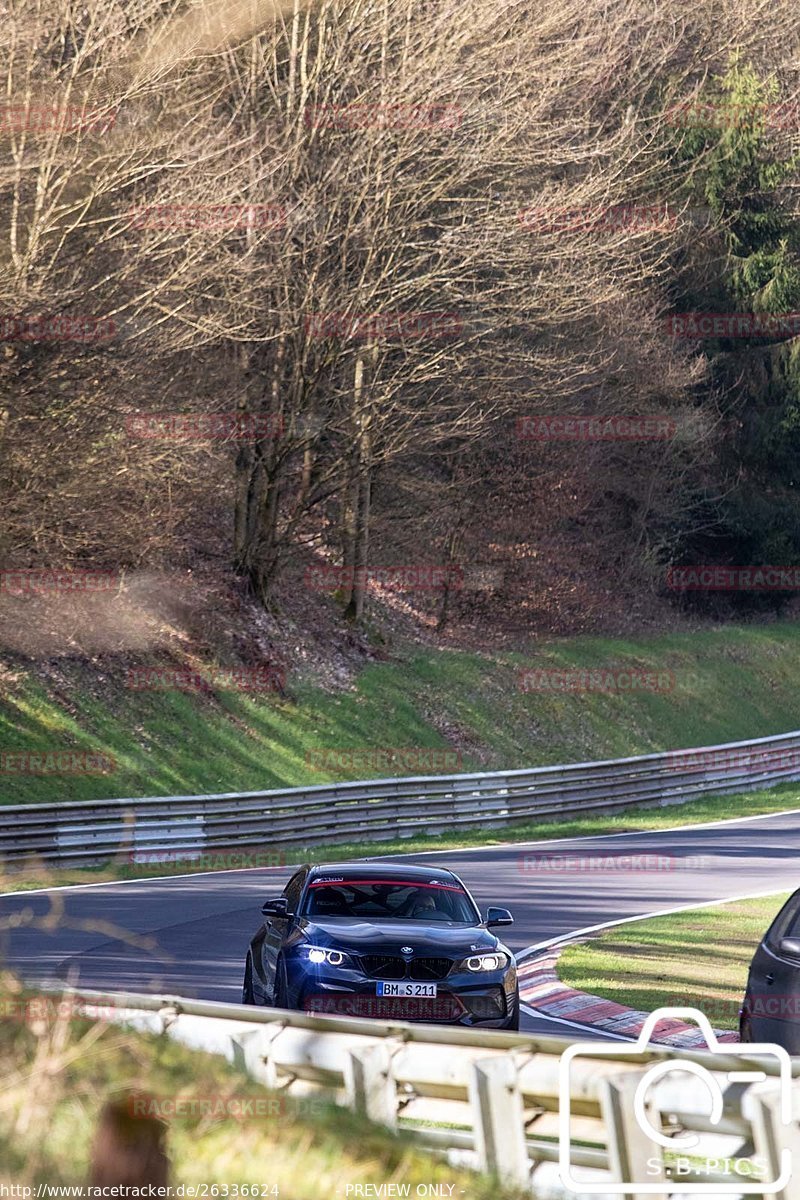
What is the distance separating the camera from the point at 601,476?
46594mm

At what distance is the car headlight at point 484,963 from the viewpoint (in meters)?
10.5

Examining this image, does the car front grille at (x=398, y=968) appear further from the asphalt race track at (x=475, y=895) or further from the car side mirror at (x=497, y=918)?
the asphalt race track at (x=475, y=895)

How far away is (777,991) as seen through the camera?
8.72 m

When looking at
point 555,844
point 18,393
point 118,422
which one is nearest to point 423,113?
point 118,422

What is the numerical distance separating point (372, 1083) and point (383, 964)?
4320mm

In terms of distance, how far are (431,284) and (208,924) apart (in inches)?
710

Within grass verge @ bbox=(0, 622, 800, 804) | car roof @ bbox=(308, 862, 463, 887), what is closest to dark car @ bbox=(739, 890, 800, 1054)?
A: car roof @ bbox=(308, 862, 463, 887)

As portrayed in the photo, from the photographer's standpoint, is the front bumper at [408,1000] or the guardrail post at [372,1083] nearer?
the guardrail post at [372,1083]

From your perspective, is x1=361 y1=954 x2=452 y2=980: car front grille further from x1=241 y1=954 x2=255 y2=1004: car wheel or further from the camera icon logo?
the camera icon logo

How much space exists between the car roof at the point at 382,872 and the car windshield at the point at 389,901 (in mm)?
43

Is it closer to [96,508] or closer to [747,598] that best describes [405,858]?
[96,508]

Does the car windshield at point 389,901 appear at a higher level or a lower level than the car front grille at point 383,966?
higher

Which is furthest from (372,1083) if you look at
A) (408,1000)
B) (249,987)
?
(249,987)

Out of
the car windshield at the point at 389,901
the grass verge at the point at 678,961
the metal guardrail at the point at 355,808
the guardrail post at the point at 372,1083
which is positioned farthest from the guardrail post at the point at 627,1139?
the metal guardrail at the point at 355,808
